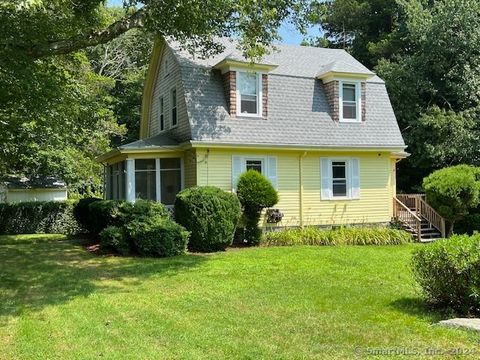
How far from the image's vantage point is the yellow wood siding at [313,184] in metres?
16.1

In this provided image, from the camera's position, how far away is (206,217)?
44.8 ft

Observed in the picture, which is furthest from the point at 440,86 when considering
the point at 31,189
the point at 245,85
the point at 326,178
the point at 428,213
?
the point at 31,189

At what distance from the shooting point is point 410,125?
77.0ft

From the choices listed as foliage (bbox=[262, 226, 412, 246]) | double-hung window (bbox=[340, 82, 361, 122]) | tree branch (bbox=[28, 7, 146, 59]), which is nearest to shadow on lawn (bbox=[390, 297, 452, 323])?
foliage (bbox=[262, 226, 412, 246])

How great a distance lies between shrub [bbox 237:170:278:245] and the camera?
49.4 feet

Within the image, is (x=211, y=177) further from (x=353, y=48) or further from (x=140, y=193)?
(x=353, y=48)

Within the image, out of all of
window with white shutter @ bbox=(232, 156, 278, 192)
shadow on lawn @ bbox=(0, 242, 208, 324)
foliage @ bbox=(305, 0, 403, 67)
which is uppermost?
foliage @ bbox=(305, 0, 403, 67)

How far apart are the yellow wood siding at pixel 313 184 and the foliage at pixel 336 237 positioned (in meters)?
0.87

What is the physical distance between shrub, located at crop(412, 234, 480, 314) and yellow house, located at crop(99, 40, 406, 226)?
32.3 feet

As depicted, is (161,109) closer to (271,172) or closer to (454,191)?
(271,172)

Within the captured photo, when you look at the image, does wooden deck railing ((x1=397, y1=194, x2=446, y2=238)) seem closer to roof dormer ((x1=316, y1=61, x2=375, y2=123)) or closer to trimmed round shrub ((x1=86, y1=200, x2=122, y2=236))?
roof dormer ((x1=316, y1=61, x2=375, y2=123))

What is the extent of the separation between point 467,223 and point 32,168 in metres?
19.8

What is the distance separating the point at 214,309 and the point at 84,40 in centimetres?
737

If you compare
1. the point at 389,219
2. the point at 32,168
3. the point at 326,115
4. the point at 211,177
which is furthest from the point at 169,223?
the point at 32,168
